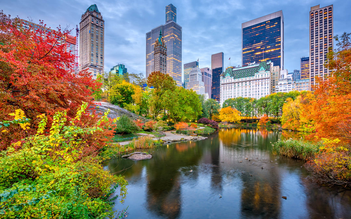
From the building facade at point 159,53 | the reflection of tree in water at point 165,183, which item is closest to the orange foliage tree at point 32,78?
the reflection of tree in water at point 165,183

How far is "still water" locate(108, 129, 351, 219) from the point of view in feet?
20.8

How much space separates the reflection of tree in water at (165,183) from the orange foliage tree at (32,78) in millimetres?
4448

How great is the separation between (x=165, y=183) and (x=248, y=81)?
403 ft

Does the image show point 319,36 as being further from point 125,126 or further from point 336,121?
point 125,126

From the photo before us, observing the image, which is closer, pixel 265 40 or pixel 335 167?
pixel 335 167

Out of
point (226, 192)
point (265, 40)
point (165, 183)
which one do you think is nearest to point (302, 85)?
point (265, 40)

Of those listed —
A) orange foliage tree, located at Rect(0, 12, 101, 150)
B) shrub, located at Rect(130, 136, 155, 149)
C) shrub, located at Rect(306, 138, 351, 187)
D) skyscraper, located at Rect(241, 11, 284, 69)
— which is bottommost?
shrub, located at Rect(130, 136, 155, 149)

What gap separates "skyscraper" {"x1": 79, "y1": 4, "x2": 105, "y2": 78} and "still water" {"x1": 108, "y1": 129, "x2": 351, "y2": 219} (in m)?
134

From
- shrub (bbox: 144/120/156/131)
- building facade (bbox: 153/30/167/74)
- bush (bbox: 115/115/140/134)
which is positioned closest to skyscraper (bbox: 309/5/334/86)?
building facade (bbox: 153/30/167/74)

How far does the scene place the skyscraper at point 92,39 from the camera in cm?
12812

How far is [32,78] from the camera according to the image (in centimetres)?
455

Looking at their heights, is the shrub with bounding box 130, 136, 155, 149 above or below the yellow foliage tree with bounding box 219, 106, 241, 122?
below

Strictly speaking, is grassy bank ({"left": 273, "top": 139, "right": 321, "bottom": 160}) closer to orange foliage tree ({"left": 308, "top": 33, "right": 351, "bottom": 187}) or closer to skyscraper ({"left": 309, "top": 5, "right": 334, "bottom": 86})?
orange foliage tree ({"left": 308, "top": 33, "right": 351, "bottom": 187})

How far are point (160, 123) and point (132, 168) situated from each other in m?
17.2
